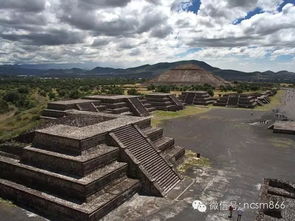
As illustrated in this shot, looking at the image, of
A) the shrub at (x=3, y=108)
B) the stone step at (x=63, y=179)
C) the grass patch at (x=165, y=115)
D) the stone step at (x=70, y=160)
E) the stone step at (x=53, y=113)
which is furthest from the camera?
the shrub at (x=3, y=108)

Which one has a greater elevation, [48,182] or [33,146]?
[33,146]

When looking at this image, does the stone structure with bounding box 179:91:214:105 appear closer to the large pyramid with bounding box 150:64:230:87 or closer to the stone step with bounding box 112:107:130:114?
the stone step with bounding box 112:107:130:114

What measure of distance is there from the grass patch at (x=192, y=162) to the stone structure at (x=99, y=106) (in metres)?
11.9

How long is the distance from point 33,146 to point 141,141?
5903mm

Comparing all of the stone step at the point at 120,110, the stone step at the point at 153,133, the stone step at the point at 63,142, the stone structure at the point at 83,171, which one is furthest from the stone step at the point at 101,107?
the stone step at the point at 63,142

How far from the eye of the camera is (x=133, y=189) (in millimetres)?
13180

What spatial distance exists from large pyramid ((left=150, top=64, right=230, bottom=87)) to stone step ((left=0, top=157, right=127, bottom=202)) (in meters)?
92.1

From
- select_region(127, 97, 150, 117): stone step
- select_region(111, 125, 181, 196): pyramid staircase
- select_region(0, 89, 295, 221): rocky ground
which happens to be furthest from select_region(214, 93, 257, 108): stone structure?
select_region(111, 125, 181, 196): pyramid staircase

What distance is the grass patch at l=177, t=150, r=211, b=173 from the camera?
17353 millimetres

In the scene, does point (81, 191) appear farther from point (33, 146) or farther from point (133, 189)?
point (33, 146)

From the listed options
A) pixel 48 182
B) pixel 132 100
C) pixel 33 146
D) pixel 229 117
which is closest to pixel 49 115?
pixel 132 100

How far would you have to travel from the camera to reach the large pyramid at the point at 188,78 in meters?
105

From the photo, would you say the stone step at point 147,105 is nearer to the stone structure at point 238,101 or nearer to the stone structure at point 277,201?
the stone structure at point 238,101

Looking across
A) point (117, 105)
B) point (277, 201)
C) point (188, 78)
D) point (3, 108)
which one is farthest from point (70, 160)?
point (188, 78)
